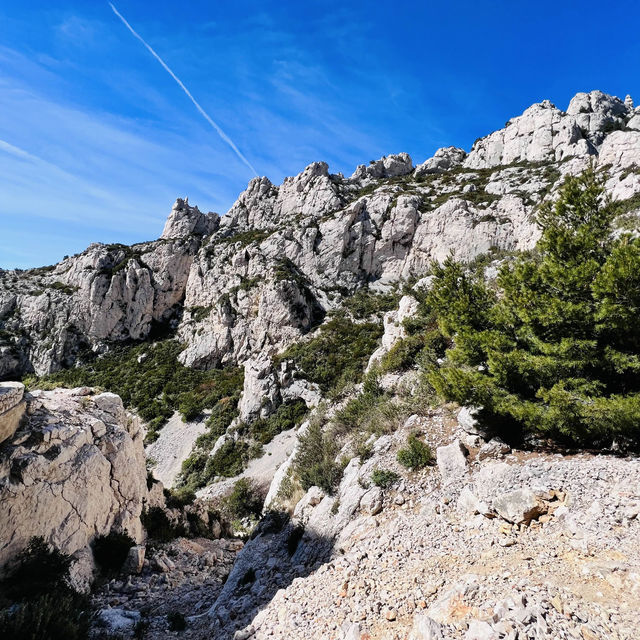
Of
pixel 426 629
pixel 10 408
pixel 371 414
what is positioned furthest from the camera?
pixel 371 414

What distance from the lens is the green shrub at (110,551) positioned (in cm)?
868

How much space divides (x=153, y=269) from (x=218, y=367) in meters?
25.5

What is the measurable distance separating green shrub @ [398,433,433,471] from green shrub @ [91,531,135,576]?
8.43 meters

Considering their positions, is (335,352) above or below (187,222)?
below

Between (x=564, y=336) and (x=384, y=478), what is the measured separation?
5767mm

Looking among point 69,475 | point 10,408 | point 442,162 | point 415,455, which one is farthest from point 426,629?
point 442,162

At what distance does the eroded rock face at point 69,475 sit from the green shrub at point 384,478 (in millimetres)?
8075

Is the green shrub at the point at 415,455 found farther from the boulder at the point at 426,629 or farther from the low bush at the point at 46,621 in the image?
the low bush at the point at 46,621

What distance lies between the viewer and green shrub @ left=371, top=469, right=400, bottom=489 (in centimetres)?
838

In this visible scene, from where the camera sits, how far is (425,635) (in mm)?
3877

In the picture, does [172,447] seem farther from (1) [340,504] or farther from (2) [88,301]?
(2) [88,301]

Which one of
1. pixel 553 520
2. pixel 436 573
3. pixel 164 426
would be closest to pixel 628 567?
pixel 553 520

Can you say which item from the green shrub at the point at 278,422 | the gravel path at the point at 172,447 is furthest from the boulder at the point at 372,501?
the gravel path at the point at 172,447

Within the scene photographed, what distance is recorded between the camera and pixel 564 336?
761 cm
